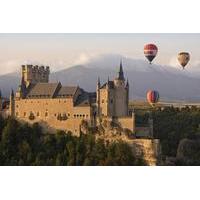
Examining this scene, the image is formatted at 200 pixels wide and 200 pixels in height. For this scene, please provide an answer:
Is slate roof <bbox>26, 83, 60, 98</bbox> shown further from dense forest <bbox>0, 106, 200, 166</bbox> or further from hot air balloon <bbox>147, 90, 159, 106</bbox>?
hot air balloon <bbox>147, 90, 159, 106</bbox>

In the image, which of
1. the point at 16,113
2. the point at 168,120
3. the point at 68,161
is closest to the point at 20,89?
the point at 16,113

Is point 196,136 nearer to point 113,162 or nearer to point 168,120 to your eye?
point 168,120

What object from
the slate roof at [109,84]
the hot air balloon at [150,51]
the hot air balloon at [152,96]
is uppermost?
the hot air balloon at [150,51]

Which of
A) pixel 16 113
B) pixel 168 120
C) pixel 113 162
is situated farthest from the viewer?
pixel 168 120

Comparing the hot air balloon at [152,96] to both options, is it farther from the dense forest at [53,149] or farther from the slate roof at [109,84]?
the dense forest at [53,149]

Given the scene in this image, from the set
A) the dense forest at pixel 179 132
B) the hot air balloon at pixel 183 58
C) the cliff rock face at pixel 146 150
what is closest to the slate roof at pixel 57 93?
the cliff rock face at pixel 146 150
